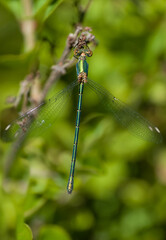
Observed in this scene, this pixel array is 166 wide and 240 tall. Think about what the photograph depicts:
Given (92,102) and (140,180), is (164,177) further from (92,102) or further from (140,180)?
(92,102)

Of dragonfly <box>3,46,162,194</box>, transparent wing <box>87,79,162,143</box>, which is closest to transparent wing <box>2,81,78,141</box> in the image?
dragonfly <box>3,46,162,194</box>

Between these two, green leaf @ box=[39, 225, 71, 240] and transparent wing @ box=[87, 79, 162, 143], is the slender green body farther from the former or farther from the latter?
green leaf @ box=[39, 225, 71, 240]

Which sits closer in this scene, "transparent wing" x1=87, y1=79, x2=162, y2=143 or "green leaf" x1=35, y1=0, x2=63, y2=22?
Answer: "green leaf" x1=35, y1=0, x2=63, y2=22

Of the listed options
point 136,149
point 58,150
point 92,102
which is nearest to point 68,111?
point 92,102

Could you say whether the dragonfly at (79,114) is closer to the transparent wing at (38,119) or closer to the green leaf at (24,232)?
the transparent wing at (38,119)

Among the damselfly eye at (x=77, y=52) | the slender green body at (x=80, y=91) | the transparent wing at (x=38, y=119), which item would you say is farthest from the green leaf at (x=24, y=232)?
the damselfly eye at (x=77, y=52)

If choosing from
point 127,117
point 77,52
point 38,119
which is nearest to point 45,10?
point 77,52
